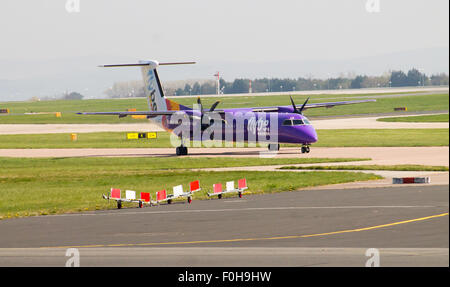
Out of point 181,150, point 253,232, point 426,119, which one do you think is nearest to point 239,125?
point 181,150

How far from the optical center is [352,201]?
94.3 feet

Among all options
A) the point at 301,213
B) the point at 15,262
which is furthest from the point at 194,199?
the point at 15,262

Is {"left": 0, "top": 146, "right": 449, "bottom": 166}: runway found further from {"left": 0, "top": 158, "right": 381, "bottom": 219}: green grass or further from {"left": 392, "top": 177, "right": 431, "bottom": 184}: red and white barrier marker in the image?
{"left": 392, "top": 177, "right": 431, "bottom": 184}: red and white barrier marker

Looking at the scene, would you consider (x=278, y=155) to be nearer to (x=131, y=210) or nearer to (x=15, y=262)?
(x=131, y=210)

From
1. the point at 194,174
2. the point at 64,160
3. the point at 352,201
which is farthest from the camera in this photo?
the point at 64,160

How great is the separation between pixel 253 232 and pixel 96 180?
69.3 feet

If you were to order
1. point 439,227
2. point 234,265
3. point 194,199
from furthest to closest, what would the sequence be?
point 194,199, point 439,227, point 234,265

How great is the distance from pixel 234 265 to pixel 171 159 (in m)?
38.9

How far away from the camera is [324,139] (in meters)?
72.0

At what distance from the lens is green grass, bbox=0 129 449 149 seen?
64.1 meters

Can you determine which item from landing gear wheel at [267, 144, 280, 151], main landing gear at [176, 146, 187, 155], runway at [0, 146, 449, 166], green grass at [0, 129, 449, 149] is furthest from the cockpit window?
main landing gear at [176, 146, 187, 155]

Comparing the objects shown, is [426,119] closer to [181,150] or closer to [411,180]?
[181,150]

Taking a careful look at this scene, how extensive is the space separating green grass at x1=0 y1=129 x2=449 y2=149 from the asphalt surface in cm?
3281

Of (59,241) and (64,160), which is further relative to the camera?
(64,160)
